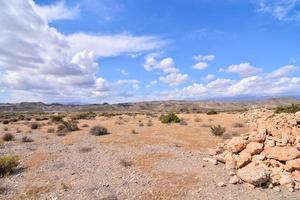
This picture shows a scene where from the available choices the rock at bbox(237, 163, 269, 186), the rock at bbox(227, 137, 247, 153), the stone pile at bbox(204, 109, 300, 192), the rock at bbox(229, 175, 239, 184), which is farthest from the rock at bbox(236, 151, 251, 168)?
the rock at bbox(229, 175, 239, 184)

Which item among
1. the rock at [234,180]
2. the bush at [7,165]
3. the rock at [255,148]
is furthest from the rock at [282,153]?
the bush at [7,165]

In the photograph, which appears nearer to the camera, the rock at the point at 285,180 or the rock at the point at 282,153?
the rock at the point at 285,180

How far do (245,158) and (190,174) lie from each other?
234 centimetres

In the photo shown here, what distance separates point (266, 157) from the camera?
14359 mm

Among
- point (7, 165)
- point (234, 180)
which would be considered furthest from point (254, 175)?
point (7, 165)

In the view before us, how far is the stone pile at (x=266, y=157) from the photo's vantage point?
12.8 metres

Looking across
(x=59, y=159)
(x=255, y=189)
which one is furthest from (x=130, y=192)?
(x=59, y=159)

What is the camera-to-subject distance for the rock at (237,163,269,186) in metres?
12.5

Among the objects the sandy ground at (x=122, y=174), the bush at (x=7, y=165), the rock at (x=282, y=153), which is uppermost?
the rock at (x=282, y=153)

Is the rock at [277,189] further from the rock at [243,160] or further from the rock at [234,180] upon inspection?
the rock at [243,160]

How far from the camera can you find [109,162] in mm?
17094

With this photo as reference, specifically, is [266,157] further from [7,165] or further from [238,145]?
[7,165]

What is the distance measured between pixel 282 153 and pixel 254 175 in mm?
2132

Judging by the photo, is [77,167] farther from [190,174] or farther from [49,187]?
[190,174]
